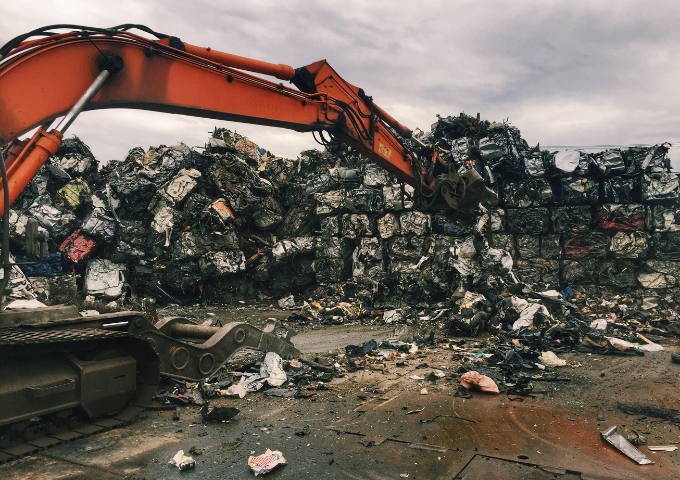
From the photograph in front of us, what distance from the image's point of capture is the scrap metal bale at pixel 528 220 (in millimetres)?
9750

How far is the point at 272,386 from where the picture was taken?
4562 millimetres

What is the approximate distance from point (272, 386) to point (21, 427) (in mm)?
2161

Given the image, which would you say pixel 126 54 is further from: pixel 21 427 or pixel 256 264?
pixel 256 264

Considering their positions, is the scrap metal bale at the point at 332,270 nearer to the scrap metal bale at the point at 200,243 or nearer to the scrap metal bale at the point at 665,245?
the scrap metal bale at the point at 200,243

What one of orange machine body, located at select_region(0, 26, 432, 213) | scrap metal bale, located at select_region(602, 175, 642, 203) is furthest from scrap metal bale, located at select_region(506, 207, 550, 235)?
orange machine body, located at select_region(0, 26, 432, 213)

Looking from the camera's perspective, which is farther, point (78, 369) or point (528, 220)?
point (528, 220)

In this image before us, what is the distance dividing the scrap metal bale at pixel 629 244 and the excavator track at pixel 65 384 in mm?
9076

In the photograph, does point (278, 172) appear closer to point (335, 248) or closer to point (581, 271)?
point (335, 248)

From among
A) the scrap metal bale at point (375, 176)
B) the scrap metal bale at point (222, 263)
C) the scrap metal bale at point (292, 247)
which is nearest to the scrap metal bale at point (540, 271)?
the scrap metal bale at point (375, 176)

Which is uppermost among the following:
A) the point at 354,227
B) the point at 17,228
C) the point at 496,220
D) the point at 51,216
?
the point at 51,216

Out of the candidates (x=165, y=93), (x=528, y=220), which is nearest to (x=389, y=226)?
(x=528, y=220)

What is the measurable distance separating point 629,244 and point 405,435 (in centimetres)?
793

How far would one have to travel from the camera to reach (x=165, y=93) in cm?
367

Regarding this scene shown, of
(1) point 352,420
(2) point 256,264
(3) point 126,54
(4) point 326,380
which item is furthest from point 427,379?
(2) point 256,264
